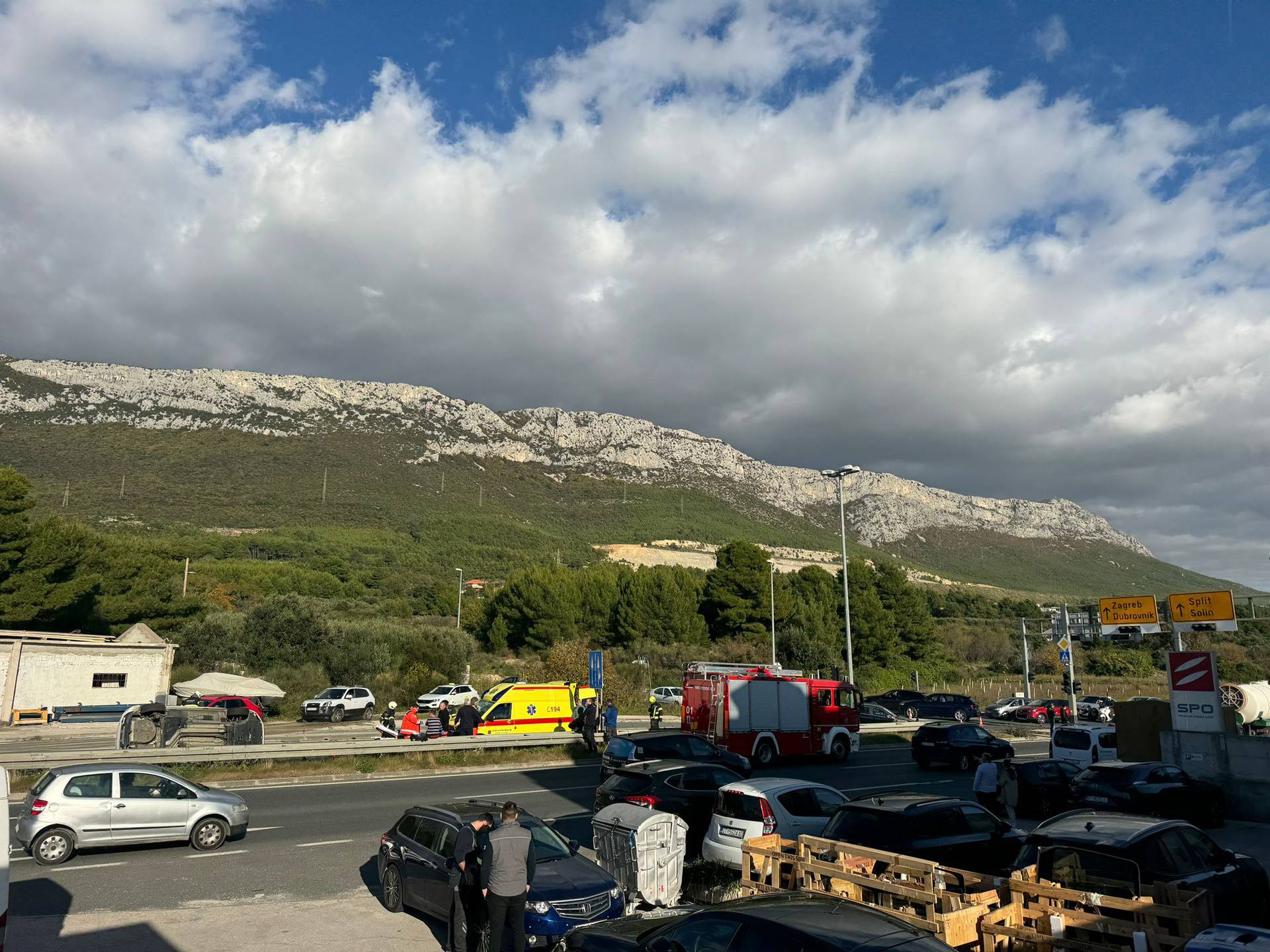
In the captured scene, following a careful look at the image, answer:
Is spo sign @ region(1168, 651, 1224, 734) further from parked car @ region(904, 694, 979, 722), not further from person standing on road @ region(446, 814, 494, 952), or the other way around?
parked car @ region(904, 694, 979, 722)

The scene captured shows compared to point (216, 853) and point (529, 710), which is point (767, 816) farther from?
point (529, 710)

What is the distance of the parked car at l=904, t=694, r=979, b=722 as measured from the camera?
4569 cm

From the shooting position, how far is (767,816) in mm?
11516

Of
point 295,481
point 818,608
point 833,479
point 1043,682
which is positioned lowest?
point 1043,682

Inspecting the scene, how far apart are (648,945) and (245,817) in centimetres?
1049

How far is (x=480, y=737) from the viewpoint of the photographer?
2495 centimetres


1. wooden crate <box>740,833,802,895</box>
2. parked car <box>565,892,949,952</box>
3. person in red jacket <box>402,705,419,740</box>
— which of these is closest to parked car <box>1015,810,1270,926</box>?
wooden crate <box>740,833,802,895</box>

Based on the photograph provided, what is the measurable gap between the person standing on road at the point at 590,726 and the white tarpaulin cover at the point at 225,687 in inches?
719

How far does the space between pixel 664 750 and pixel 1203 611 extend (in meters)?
20.5

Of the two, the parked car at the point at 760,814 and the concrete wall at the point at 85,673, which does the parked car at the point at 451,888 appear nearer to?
the parked car at the point at 760,814

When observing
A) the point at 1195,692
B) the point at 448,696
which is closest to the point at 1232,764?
the point at 1195,692

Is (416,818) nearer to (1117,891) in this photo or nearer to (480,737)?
(1117,891)

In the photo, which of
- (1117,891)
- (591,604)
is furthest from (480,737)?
(591,604)

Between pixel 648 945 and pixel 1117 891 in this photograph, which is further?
pixel 1117 891
